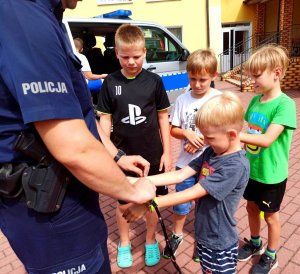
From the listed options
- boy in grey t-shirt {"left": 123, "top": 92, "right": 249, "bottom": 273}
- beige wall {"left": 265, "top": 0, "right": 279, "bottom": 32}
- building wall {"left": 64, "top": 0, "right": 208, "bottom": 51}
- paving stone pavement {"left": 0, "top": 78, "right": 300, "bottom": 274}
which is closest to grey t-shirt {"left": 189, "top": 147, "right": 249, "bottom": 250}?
boy in grey t-shirt {"left": 123, "top": 92, "right": 249, "bottom": 273}

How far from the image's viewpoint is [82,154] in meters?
0.99

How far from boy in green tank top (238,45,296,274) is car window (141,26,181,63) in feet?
12.8

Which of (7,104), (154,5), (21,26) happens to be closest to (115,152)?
(7,104)

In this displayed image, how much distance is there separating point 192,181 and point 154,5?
45.3 ft

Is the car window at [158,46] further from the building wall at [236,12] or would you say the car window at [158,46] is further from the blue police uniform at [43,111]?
the building wall at [236,12]

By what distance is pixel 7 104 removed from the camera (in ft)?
3.21

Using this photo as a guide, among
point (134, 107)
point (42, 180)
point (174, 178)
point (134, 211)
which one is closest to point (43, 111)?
point (42, 180)

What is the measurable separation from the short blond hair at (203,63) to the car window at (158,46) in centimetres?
356

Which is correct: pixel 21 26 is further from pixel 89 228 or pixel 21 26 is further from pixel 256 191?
pixel 256 191

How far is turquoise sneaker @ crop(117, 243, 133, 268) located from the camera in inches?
98.6

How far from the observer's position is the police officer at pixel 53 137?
889mm

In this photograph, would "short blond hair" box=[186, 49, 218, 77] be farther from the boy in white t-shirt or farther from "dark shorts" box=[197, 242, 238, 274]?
"dark shorts" box=[197, 242, 238, 274]

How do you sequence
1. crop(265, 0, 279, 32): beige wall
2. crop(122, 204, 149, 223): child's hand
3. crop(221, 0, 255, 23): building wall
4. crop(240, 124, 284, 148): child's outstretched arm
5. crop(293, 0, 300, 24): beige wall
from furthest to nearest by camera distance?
crop(221, 0, 255, 23): building wall → crop(265, 0, 279, 32): beige wall → crop(293, 0, 300, 24): beige wall → crop(240, 124, 284, 148): child's outstretched arm → crop(122, 204, 149, 223): child's hand

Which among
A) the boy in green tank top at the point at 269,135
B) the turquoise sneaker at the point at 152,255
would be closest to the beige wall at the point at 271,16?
the boy in green tank top at the point at 269,135
